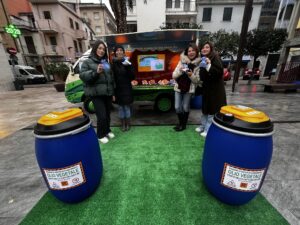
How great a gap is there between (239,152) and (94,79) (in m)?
2.35

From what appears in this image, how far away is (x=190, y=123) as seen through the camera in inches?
166

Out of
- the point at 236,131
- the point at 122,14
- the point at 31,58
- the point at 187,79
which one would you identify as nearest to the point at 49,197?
the point at 236,131

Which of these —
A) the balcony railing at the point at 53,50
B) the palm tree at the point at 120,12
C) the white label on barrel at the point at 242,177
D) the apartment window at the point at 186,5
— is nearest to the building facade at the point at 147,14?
the apartment window at the point at 186,5

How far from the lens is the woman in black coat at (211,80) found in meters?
2.60

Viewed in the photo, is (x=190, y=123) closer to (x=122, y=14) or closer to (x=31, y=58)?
(x=122, y=14)

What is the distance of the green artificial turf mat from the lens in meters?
1.68

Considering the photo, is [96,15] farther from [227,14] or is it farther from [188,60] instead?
[188,60]

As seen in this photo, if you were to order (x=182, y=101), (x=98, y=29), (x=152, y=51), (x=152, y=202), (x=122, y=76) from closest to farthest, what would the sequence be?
(x=152, y=202) < (x=122, y=76) < (x=182, y=101) < (x=152, y=51) < (x=98, y=29)

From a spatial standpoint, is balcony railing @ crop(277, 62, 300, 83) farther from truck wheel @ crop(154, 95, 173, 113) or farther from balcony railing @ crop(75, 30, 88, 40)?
balcony railing @ crop(75, 30, 88, 40)

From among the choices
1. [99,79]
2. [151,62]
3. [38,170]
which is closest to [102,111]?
[99,79]

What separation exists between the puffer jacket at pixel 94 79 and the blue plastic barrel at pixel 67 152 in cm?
106

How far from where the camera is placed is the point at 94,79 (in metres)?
2.71

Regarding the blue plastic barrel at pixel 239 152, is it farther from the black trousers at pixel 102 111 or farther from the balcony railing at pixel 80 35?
the balcony railing at pixel 80 35

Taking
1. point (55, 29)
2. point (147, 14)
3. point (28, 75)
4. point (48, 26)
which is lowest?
point (28, 75)
